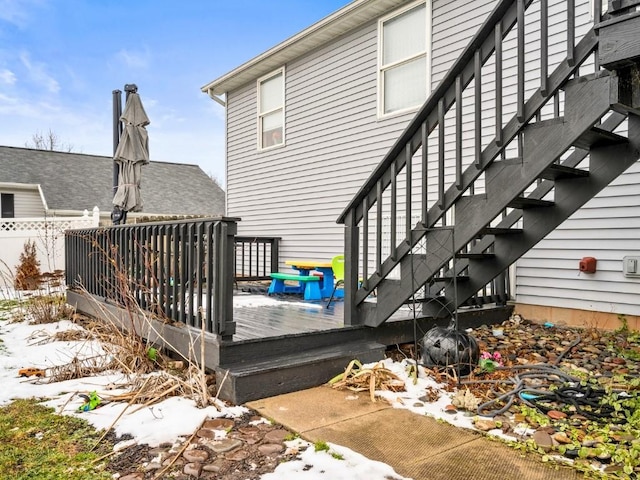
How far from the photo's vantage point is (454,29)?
579 cm

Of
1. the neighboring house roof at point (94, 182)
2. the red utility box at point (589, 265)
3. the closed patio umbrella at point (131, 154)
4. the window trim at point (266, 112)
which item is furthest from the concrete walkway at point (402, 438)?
the neighboring house roof at point (94, 182)

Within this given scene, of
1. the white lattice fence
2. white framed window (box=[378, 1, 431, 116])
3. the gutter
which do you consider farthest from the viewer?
the white lattice fence

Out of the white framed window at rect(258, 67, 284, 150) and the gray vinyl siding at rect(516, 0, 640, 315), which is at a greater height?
the white framed window at rect(258, 67, 284, 150)

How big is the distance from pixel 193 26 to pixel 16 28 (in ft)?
39.1

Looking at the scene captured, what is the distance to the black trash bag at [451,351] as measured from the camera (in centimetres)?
332

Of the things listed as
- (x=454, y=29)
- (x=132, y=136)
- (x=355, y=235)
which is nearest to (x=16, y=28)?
(x=132, y=136)

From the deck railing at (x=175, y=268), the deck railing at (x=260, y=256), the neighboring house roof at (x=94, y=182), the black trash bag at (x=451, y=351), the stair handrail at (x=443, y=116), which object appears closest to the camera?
the stair handrail at (x=443, y=116)

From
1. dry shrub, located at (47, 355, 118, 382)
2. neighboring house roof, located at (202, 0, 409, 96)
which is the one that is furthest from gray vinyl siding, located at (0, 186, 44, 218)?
dry shrub, located at (47, 355, 118, 382)

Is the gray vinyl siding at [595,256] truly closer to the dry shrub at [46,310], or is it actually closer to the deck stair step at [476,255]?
the deck stair step at [476,255]

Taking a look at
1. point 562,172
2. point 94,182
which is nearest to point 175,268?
point 562,172

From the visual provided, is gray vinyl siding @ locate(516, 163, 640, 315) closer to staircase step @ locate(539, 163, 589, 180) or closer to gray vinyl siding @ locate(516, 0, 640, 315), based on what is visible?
gray vinyl siding @ locate(516, 0, 640, 315)

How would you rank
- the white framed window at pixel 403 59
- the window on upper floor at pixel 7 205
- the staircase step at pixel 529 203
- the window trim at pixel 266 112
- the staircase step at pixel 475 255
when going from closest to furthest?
the staircase step at pixel 529 203
the staircase step at pixel 475 255
the white framed window at pixel 403 59
the window trim at pixel 266 112
the window on upper floor at pixel 7 205

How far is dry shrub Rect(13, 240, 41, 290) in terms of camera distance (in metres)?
8.59

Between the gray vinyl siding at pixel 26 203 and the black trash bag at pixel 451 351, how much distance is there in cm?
1631
